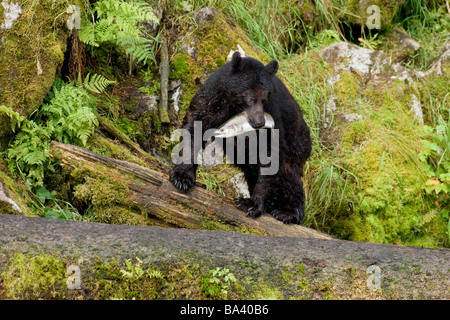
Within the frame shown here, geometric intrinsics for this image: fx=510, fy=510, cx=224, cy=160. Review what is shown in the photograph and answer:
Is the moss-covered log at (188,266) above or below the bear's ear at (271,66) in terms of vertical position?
below

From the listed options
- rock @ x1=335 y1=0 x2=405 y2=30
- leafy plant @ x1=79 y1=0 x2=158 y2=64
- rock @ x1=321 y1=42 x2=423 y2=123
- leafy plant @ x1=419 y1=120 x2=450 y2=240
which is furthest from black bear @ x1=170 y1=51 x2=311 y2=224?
rock @ x1=335 y1=0 x2=405 y2=30

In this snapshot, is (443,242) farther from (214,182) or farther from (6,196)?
(6,196)

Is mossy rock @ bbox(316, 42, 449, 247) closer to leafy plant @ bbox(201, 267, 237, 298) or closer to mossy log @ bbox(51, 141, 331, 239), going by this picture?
mossy log @ bbox(51, 141, 331, 239)

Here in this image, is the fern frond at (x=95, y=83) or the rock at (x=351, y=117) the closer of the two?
the fern frond at (x=95, y=83)

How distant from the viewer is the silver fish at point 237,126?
4949 mm

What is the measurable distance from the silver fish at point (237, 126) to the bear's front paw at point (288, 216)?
0.89 meters

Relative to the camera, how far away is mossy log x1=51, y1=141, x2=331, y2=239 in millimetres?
4660

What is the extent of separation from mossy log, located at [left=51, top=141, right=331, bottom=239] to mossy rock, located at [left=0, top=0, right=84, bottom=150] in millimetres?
642

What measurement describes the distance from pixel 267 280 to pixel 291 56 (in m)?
5.65

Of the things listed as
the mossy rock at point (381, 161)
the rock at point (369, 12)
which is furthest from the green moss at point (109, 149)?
the rock at point (369, 12)

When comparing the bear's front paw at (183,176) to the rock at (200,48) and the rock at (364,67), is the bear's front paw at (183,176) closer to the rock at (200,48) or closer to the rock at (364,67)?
the rock at (200,48)

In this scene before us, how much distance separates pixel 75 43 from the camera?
5.75m

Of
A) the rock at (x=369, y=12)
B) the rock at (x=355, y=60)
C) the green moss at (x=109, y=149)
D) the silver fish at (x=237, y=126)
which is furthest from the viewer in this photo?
the rock at (x=369, y=12)
